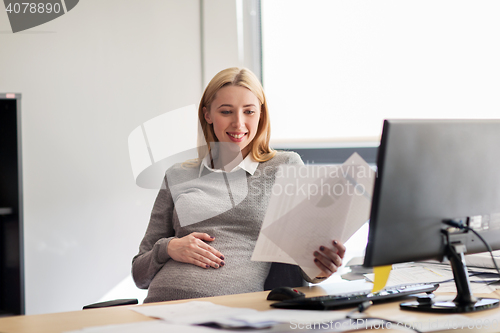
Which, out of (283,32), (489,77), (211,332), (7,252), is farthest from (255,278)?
(489,77)

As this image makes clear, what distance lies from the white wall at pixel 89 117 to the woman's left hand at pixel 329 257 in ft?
5.14

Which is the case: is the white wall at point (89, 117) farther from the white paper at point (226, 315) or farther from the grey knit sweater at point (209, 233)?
the white paper at point (226, 315)

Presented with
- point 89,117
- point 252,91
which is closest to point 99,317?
point 252,91

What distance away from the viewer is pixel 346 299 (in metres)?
0.91

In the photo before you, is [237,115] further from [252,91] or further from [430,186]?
[430,186]

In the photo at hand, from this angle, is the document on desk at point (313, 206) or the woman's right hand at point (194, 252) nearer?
the document on desk at point (313, 206)

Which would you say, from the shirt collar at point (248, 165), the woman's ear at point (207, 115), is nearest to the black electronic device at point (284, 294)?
the shirt collar at point (248, 165)

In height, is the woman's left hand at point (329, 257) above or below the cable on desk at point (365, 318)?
above

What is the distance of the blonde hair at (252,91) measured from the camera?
1.52 metres

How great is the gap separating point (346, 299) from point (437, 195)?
0.28 m

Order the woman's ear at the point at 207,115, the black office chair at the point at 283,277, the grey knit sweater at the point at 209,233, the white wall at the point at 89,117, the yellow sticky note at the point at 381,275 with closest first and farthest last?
the yellow sticky note at the point at 381,275 → the grey knit sweater at the point at 209,233 → the black office chair at the point at 283,277 → the woman's ear at the point at 207,115 → the white wall at the point at 89,117

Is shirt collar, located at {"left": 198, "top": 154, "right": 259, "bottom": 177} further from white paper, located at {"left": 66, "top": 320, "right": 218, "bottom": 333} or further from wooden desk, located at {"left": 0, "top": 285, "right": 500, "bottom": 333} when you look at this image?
white paper, located at {"left": 66, "top": 320, "right": 218, "bottom": 333}

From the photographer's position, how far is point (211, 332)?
2.33 feet

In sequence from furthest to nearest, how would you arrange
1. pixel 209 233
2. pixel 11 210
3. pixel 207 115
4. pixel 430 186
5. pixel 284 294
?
pixel 11 210, pixel 207 115, pixel 209 233, pixel 284 294, pixel 430 186
